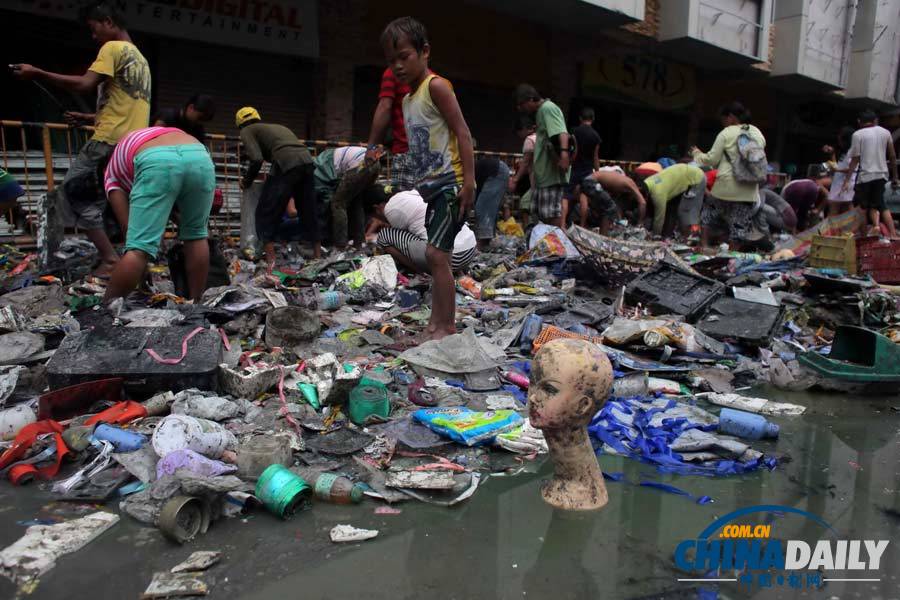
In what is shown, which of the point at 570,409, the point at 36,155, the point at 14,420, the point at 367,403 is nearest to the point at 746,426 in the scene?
the point at 570,409

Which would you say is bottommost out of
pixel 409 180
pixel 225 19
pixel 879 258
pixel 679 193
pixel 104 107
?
pixel 879 258

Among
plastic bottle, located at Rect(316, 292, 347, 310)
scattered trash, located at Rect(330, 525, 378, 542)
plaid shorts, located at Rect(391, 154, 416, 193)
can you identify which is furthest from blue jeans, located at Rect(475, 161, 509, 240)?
scattered trash, located at Rect(330, 525, 378, 542)

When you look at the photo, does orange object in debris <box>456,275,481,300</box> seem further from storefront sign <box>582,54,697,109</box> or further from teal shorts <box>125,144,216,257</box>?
storefront sign <box>582,54,697,109</box>

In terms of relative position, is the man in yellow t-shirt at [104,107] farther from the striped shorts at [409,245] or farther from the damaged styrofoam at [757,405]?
the damaged styrofoam at [757,405]

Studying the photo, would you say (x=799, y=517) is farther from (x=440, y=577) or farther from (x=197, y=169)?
(x=197, y=169)

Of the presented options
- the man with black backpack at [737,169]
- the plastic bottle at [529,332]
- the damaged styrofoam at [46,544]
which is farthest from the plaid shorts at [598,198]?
the damaged styrofoam at [46,544]

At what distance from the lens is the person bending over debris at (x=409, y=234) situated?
4.96 meters

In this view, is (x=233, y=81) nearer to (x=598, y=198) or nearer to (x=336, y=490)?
(x=598, y=198)

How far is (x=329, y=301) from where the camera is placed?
4.95 m

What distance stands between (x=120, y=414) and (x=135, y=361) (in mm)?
332

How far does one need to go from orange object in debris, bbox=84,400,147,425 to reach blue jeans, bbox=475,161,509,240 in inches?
202

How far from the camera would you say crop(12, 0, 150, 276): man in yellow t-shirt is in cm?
464

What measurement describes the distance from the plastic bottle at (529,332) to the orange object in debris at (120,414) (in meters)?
2.29

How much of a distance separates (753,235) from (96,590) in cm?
834
